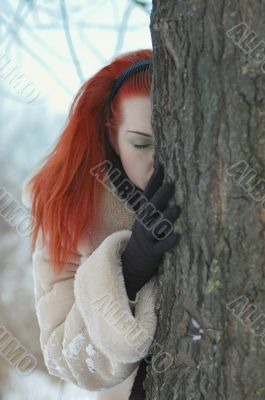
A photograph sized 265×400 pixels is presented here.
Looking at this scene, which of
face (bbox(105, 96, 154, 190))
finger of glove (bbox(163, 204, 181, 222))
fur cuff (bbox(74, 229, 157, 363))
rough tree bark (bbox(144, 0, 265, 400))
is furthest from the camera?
face (bbox(105, 96, 154, 190))

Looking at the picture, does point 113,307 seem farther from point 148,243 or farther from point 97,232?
point 97,232

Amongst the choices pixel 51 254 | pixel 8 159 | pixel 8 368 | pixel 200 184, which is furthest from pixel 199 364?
pixel 8 159

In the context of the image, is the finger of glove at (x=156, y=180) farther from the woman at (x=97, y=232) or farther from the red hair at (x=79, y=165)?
the red hair at (x=79, y=165)

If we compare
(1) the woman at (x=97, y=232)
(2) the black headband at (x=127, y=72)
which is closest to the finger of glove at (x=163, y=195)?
(1) the woman at (x=97, y=232)

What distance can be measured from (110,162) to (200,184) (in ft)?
1.86

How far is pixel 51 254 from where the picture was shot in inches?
61.1

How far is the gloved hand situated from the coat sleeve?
0.02 m

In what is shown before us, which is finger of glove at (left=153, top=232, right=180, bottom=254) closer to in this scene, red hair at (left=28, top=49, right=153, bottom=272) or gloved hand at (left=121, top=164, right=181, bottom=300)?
gloved hand at (left=121, top=164, right=181, bottom=300)

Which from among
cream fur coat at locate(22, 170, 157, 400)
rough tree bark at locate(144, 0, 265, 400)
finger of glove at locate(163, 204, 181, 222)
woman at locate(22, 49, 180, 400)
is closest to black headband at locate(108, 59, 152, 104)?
woman at locate(22, 49, 180, 400)

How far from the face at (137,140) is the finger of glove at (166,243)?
338mm

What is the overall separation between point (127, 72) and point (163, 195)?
491 millimetres

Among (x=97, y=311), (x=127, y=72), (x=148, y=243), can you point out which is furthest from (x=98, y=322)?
(x=127, y=72)

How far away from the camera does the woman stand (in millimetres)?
1305

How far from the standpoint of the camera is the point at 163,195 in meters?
1.15
